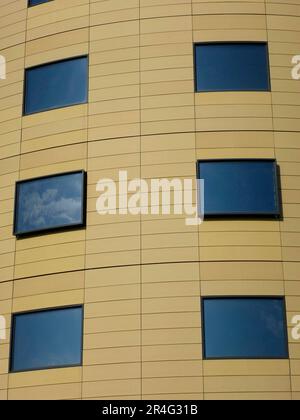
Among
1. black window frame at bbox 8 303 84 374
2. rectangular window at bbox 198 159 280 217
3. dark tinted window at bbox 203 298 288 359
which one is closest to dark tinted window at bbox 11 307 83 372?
black window frame at bbox 8 303 84 374

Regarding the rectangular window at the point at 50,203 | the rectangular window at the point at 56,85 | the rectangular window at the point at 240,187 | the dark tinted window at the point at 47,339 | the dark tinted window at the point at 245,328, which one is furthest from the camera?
the rectangular window at the point at 56,85

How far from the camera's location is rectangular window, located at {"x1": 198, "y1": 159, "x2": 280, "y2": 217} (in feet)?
72.0

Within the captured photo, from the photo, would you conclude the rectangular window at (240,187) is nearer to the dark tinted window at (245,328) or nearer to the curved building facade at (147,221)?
the curved building facade at (147,221)

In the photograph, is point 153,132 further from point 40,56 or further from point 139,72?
point 40,56

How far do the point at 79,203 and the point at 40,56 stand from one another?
5.39 meters

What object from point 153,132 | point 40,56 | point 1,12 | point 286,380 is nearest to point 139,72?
point 153,132

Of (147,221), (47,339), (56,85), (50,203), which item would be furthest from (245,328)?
(56,85)

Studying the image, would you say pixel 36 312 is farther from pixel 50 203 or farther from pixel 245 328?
pixel 245 328

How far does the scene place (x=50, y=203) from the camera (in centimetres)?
2317

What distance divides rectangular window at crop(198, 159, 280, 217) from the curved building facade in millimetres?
165

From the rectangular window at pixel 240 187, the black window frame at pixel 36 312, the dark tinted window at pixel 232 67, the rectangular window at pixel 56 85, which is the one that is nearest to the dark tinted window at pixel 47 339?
the black window frame at pixel 36 312

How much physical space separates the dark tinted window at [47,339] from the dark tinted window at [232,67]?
7.71m

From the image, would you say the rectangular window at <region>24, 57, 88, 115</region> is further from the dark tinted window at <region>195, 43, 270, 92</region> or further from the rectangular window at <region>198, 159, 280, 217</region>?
the rectangular window at <region>198, 159, 280, 217</region>

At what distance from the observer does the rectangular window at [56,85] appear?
2408 centimetres
